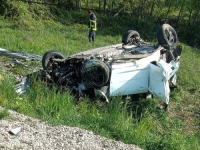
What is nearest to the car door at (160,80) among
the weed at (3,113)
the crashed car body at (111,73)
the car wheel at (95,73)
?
the crashed car body at (111,73)

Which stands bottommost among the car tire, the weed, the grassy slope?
the grassy slope

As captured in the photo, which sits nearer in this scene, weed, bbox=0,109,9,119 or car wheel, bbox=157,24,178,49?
weed, bbox=0,109,9,119

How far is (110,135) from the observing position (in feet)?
14.5

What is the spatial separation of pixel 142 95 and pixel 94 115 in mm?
2293

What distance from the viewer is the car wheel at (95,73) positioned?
609cm

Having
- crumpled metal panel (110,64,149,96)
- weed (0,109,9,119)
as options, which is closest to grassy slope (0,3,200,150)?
crumpled metal panel (110,64,149,96)

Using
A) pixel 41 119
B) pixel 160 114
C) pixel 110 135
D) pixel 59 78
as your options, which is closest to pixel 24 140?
pixel 41 119

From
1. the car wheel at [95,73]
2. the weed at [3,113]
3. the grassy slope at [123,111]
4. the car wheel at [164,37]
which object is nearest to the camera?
the weed at [3,113]

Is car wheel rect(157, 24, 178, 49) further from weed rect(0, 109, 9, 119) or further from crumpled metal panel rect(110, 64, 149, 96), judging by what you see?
weed rect(0, 109, 9, 119)

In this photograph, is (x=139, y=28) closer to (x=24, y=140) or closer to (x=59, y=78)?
(x=59, y=78)

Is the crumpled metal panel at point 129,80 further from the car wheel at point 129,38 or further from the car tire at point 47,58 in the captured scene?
the car wheel at point 129,38

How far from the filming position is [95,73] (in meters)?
6.20

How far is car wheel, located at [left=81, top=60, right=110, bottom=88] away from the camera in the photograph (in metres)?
6.09

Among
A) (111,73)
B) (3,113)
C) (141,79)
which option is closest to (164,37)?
(141,79)
